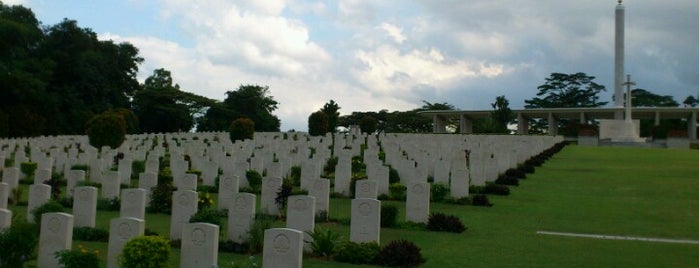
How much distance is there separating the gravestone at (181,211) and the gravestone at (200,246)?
238 centimetres

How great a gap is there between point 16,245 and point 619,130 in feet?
197

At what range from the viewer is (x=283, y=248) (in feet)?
24.0

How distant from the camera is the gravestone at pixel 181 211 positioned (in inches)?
397

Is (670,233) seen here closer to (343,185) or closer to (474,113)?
(343,185)

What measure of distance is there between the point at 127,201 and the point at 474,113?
64919 millimetres

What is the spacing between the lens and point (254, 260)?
8672mm

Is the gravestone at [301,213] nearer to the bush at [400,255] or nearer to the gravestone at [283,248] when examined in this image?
the bush at [400,255]

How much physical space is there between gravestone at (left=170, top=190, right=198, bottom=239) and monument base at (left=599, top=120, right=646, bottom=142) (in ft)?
179

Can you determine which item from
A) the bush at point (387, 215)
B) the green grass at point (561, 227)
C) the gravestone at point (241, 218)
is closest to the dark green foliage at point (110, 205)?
the green grass at point (561, 227)

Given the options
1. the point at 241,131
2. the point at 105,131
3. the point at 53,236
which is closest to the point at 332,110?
the point at 241,131

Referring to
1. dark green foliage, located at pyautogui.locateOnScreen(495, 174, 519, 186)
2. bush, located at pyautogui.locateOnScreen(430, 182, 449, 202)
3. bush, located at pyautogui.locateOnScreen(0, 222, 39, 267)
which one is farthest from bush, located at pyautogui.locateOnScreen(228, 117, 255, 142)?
bush, located at pyautogui.locateOnScreen(0, 222, 39, 267)

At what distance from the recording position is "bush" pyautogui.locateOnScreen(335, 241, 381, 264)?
8.77 metres

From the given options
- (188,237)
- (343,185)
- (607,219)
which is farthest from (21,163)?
(607,219)

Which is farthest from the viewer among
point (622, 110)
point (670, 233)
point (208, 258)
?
point (622, 110)
